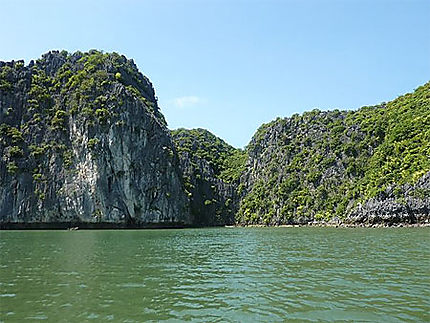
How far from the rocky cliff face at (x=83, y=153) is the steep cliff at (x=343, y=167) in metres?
29.3

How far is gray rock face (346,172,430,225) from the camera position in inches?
2665

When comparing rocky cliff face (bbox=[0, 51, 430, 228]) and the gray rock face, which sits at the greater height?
rocky cliff face (bbox=[0, 51, 430, 228])

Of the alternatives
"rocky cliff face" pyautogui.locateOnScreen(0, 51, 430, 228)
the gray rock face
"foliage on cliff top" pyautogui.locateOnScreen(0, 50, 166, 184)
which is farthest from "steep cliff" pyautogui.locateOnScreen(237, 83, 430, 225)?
"foliage on cliff top" pyautogui.locateOnScreen(0, 50, 166, 184)

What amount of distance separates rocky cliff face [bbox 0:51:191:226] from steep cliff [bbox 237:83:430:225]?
1152 inches

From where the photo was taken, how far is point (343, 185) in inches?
3738

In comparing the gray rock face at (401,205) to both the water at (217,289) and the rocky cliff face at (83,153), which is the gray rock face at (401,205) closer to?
the rocky cliff face at (83,153)

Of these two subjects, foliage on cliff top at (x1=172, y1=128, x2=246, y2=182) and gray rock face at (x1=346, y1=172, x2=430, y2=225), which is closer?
gray rock face at (x1=346, y1=172, x2=430, y2=225)

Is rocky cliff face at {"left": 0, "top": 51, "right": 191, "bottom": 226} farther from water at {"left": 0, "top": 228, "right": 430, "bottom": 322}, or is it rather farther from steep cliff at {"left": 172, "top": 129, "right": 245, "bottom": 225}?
water at {"left": 0, "top": 228, "right": 430, "bottom": 322}

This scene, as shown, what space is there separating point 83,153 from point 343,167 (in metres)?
64.1

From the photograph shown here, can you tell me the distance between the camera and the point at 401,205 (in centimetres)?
6969

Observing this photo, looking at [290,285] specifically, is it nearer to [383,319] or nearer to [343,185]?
[383,319]

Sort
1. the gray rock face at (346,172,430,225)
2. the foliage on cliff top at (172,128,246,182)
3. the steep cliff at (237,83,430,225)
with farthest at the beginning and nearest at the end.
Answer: the foliage on cliff top at (172,128,246,182), the steep cliff at (237,83,430,225), the gray rock face at (346,172,430,225)

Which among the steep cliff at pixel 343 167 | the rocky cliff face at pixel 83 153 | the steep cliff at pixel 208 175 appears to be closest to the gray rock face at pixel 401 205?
the steep cliff at pixel 343 167

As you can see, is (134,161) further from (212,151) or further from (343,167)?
(212,151)
